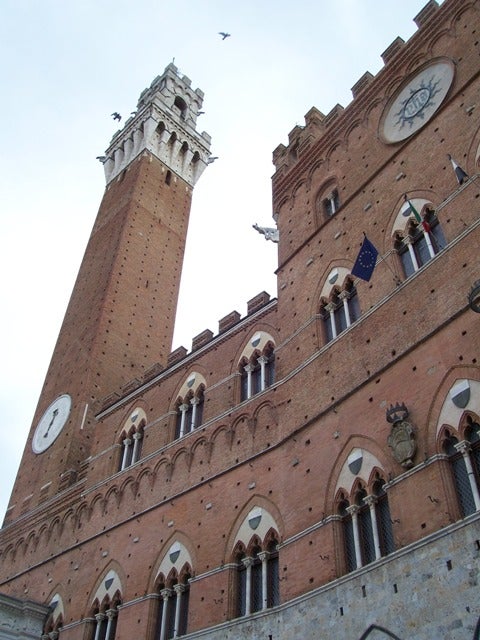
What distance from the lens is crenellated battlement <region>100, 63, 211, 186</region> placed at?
30047 millimetres

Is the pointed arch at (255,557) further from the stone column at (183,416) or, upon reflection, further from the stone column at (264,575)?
the stone column at (183,416)

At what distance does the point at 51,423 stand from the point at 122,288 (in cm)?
520

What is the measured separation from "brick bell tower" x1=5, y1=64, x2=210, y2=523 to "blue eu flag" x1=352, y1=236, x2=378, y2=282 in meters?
10.5

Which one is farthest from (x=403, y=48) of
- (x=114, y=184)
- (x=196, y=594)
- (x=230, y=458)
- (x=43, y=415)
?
(x=114, y=184)

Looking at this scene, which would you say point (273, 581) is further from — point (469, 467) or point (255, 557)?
point (469, 467)

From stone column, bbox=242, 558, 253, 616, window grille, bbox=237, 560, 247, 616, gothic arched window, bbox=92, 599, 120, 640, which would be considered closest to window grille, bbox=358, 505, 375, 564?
stone column, bbox=242, 558, 253, 616

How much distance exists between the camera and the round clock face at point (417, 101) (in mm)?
12625

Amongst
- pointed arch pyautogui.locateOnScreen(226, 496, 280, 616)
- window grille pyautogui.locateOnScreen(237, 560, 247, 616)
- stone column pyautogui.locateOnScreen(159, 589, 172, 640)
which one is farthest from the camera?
stone column pyautogui.locateOnScreen(159, 589, 172, 640)

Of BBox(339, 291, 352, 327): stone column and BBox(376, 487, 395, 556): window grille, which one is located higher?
BBox(339, 291, 352, 327): stone column

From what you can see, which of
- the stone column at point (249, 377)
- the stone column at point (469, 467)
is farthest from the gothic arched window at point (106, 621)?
the stone column at point (469, 467)

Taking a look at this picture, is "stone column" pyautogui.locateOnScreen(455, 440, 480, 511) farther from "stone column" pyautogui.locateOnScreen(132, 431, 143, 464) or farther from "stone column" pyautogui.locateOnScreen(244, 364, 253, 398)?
"stone column" pyautogui.locateOnScreen(132, 431, 143, 464)

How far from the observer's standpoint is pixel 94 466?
680 inches

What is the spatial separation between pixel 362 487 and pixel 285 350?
399 cm

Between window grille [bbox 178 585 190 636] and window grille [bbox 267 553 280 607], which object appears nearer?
window grille [bbox 267 553 280 607]
